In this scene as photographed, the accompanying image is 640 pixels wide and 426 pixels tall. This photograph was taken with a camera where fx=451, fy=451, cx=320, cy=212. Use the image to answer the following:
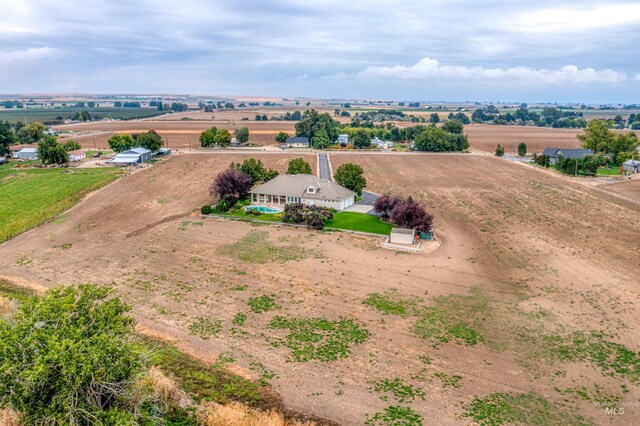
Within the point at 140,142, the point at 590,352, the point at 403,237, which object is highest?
the point at 140,142

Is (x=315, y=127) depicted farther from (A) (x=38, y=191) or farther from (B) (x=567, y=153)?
(A) (x=38, y=191)

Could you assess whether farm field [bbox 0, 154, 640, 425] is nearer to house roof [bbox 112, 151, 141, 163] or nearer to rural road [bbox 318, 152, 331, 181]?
rural road [bbox 318, 152, 331, 181]

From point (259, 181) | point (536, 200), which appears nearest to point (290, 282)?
point (259, 181)

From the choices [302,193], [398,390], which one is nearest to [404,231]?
[302,193]

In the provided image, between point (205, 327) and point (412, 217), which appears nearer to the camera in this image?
point (205, 327)

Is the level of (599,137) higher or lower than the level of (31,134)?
higher

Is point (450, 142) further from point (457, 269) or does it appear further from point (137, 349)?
point (137, 349)

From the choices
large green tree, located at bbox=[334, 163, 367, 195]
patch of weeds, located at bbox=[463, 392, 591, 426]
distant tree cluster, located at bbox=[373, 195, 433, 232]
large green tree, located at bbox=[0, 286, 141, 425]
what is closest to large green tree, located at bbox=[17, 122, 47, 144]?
large green tree, located at bbox=[334, 163, 367, 195]
